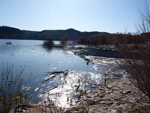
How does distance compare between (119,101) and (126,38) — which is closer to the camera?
(126,38)

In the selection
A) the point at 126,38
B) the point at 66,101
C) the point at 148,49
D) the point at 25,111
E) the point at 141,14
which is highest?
the point at 141,14

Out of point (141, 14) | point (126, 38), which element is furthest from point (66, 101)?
point (141, 14)

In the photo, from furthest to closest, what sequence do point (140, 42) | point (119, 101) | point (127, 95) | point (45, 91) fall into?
1. point (45, 91)
2. point (127, 95)
3. point (119, 101)
4. point (140, 42)

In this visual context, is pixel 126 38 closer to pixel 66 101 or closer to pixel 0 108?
pixel 66 101

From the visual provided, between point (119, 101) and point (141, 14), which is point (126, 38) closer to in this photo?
point (141, 14)

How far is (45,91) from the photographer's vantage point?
8.66 meters

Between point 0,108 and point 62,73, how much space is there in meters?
9.22

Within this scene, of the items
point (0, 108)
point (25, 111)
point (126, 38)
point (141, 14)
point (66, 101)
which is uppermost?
point (141, 14)

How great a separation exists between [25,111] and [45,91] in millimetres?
3580

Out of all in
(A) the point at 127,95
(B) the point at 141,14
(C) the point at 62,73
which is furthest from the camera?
(C) the point at 62,73

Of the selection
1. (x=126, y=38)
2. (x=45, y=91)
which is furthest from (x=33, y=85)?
(x=126, y=38)

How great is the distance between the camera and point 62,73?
13.4 meters

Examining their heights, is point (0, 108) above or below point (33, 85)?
above

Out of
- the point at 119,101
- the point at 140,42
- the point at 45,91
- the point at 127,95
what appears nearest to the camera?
the point at 140,42
